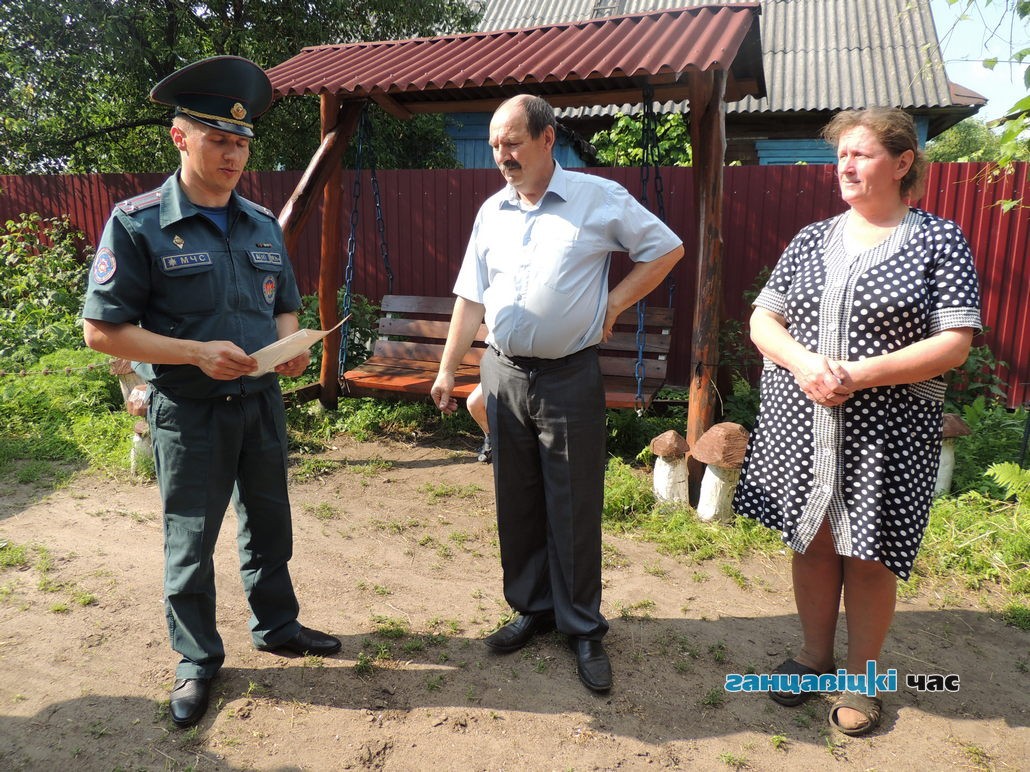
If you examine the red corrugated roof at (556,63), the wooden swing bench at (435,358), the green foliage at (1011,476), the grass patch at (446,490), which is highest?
the red corrugated roof at (556,63)

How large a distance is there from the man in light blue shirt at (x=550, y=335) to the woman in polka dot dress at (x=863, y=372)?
1.86 feet

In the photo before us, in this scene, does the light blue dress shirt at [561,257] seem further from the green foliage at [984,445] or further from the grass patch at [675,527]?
the green foliage at [984,445]

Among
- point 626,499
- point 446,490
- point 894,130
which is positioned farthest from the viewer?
point 446,490

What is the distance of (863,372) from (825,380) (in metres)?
0.11

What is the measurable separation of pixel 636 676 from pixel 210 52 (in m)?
10.1

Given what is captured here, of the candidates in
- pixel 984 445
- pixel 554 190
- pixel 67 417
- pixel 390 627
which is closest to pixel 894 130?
pixel 554 190

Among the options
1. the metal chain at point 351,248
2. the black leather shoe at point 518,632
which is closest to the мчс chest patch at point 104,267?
the black leather shoe at point 518,632

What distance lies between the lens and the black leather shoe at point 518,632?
2.91m

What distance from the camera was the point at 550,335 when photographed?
254cm

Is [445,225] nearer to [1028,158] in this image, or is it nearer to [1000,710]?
[1028,158]

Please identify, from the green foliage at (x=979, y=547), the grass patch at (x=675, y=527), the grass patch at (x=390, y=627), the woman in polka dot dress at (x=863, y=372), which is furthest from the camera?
the grass patch at (x=675, y=527)

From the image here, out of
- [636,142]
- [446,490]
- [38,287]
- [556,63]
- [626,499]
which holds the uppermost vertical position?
[636,142]

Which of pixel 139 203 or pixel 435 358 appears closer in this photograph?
pixel 139 203

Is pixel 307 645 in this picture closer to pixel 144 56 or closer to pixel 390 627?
pixel 390 627
